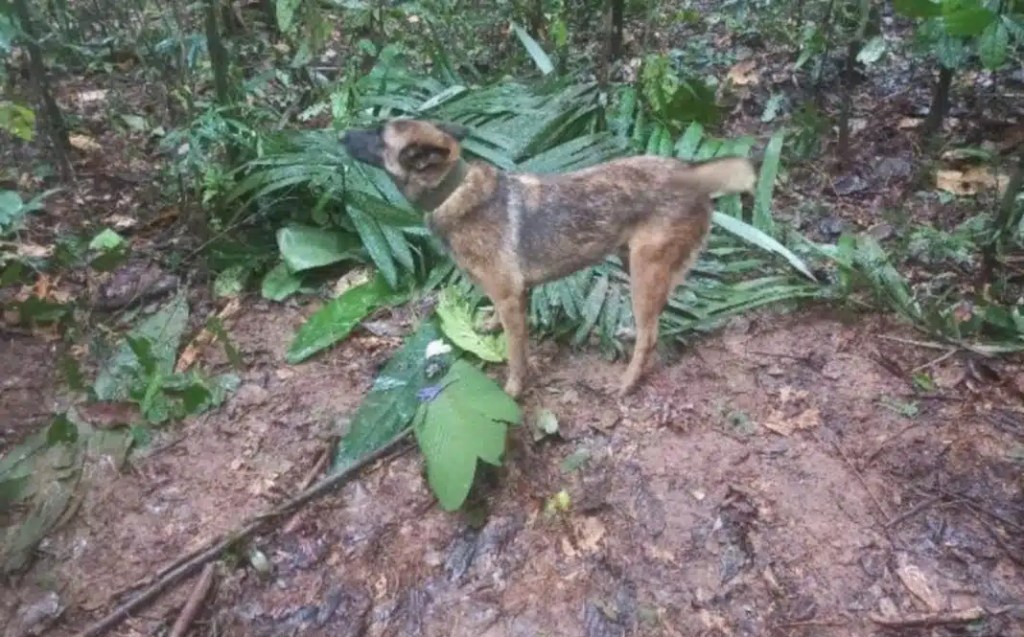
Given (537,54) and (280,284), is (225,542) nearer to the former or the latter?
(280,284)

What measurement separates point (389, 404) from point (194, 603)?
51.8 inches

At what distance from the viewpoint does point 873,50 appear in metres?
6.80

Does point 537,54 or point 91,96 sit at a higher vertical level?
point 91,96

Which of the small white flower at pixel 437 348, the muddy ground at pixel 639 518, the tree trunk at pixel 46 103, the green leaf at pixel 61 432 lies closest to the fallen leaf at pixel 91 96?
the tree trunk at pixel 46 103

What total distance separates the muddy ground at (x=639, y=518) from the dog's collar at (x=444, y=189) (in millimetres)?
1179

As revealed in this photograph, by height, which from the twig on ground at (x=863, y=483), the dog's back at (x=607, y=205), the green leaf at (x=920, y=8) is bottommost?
the twig on ground at (x=863, y=483)

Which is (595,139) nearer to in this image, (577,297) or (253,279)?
(577,297)

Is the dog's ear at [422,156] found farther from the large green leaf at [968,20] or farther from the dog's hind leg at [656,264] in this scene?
the large green leaf at [968,20]

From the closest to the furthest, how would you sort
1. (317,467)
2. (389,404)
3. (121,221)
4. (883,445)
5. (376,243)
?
(883,445) < (317,467) < (389,404) < (376,243) < (121,221)

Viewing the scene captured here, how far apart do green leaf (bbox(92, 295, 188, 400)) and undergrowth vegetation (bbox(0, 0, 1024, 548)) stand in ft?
0.05

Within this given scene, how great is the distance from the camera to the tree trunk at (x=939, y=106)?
5.83m

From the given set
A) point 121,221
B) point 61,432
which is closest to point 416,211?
point 61,432

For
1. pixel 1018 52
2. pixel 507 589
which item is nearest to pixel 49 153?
pixel 507 589

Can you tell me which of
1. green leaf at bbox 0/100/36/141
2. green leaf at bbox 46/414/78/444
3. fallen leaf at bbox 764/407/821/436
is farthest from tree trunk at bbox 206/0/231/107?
fallen leaf at bbox 764/407/821/436
